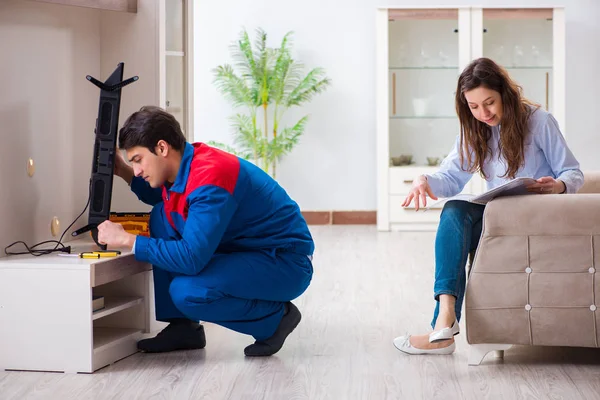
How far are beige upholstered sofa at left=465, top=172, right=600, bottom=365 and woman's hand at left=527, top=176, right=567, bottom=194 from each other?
0.08 meters

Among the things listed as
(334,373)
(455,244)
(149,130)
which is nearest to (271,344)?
(334,373)

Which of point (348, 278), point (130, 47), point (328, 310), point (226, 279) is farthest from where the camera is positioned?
point (348, 278)

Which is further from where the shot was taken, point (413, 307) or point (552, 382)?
point (413, 307)

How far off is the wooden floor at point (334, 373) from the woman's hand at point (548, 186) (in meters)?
0.52

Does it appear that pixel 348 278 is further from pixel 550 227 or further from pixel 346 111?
pixel 346 111

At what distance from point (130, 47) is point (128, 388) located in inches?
52.1

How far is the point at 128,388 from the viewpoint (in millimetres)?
2361

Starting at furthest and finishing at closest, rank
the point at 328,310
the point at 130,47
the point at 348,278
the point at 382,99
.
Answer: the point at 382,99 < the point at 348,278 < the point at 328,310 < the point at 130,47

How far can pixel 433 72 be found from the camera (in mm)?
6934

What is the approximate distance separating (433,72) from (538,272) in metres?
4.61

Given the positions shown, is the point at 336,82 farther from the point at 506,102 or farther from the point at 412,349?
the point at 412,349

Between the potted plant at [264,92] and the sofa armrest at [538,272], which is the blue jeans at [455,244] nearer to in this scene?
the sofa armrest at [538,272]

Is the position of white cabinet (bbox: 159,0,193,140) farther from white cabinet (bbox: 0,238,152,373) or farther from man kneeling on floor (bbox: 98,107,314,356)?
white cabinet (bbox: 0,238,152,373)

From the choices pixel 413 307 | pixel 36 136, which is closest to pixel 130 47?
pixel 36 136
